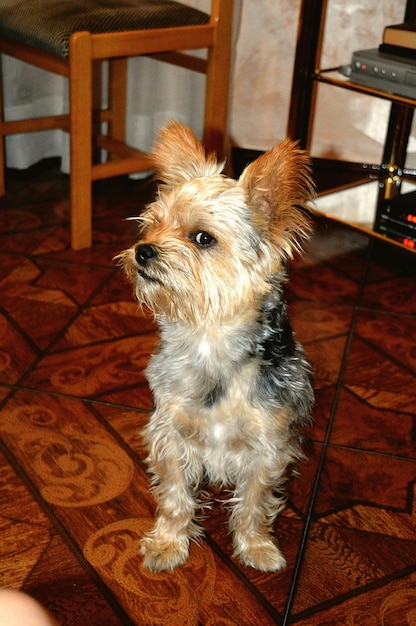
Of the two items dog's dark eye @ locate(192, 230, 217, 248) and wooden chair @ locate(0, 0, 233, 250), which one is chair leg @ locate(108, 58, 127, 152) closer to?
wooden chair @ locate(0, 0, 233, 250)

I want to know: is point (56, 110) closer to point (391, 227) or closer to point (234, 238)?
point (391, 227)

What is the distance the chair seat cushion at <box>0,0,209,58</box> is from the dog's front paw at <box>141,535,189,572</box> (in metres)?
1.66

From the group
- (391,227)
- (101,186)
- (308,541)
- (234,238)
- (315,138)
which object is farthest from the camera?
(315,138)

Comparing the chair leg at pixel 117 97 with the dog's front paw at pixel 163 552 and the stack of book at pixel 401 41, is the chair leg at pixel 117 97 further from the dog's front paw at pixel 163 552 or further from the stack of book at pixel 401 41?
the dog's front paw at pixel 163 552

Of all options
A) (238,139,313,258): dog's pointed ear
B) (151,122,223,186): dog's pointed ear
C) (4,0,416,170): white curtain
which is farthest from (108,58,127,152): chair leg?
(238,139,313,258): dog's pointed ear

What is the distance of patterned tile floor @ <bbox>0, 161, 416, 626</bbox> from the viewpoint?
1.50 metres

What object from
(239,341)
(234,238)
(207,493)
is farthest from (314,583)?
(234,238)

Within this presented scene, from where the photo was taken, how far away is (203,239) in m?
1.42

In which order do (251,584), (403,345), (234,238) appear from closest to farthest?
(234,238) → (251,584) → (403,345)

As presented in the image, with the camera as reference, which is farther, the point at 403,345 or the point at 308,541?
the point at 403,345

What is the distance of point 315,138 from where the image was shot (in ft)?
12.1

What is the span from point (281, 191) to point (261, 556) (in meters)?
0.74

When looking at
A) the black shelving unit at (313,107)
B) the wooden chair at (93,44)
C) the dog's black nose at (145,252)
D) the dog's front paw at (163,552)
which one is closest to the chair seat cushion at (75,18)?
the wooden chair at (93,44)

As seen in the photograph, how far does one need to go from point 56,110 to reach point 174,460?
2.38 m
